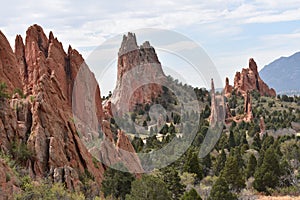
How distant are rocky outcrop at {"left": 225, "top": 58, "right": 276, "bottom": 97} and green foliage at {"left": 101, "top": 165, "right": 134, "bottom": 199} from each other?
339 feet

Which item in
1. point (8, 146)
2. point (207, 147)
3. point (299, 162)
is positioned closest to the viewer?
point (8, 146)

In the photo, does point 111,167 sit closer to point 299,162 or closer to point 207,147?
point 299,162

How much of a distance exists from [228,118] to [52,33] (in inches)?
2481

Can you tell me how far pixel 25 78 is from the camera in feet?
152

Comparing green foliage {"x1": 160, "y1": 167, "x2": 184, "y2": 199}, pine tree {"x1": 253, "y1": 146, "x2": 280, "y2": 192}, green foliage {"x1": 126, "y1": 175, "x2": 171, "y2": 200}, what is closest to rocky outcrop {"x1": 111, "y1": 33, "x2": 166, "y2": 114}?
pine tree {"x1": 253, "y1": 146, "x2": 280, "y2": 192}

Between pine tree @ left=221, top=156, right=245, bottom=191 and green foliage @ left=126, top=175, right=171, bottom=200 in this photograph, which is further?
pine tree @ left=221, top=156, right=245, bottom=191

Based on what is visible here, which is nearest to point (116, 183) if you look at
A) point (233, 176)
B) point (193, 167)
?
point (233, 176)

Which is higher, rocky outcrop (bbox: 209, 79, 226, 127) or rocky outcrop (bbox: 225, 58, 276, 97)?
rocky outcrop (bbox: 225, 58, 276, 97)

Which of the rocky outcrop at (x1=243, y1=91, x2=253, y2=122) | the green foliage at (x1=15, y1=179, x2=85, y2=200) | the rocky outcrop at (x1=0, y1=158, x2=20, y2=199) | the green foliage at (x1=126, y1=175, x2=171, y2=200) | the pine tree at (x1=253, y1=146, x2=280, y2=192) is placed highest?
the rocky outcrop at (x1=243, y1=91, x2=253, y2=122)

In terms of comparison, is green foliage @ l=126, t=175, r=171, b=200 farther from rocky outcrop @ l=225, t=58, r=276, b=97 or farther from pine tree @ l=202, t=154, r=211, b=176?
rocky outcrop @ l=225, t=58, r=276, b=97

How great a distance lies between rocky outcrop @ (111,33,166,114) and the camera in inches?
4104

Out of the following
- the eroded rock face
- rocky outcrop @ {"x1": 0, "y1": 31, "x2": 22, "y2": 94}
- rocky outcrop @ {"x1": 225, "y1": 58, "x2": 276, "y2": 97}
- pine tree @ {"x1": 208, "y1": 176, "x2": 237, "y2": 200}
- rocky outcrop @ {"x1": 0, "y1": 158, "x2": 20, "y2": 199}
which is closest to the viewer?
rocky outcrop @ {"x1": 0, "y1": 158, "x2": 20, "y2": 199}

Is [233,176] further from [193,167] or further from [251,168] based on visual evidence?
[251,168]

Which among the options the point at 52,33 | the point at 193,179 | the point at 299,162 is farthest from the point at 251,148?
the point at 52,33
